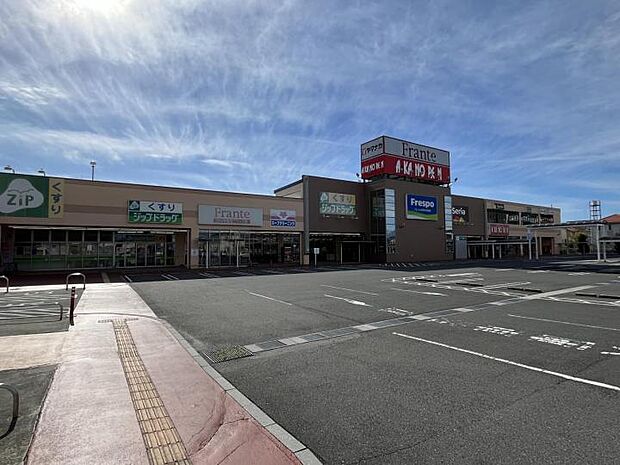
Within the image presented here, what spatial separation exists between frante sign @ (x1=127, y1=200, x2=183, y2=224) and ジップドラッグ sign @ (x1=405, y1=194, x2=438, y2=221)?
24.7 m

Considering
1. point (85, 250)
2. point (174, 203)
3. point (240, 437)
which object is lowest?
point (240, 437)

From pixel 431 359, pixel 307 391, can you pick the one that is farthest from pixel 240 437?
pixel 431 359

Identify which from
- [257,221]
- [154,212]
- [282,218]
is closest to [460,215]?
[282,218]

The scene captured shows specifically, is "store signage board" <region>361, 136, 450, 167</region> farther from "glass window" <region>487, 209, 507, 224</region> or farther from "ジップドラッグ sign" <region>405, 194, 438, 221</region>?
"glass window" <region>487, 209, 507, 224</region>

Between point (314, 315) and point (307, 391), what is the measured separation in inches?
206

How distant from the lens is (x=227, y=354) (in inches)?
265

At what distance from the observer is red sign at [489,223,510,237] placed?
174 feet

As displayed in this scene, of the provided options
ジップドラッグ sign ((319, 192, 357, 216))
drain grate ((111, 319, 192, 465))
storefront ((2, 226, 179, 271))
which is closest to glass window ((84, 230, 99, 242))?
storefront ((2, 226, 179, 271))

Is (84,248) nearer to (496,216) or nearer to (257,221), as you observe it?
(257,221)

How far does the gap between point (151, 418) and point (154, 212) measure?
25.6 meters

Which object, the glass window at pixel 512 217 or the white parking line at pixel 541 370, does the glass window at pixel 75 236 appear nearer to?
the white parking line at pixel 541 370

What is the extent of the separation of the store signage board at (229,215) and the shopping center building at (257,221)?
0.27ft

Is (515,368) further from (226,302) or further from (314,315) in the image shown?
(226,302)

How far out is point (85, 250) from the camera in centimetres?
2869
